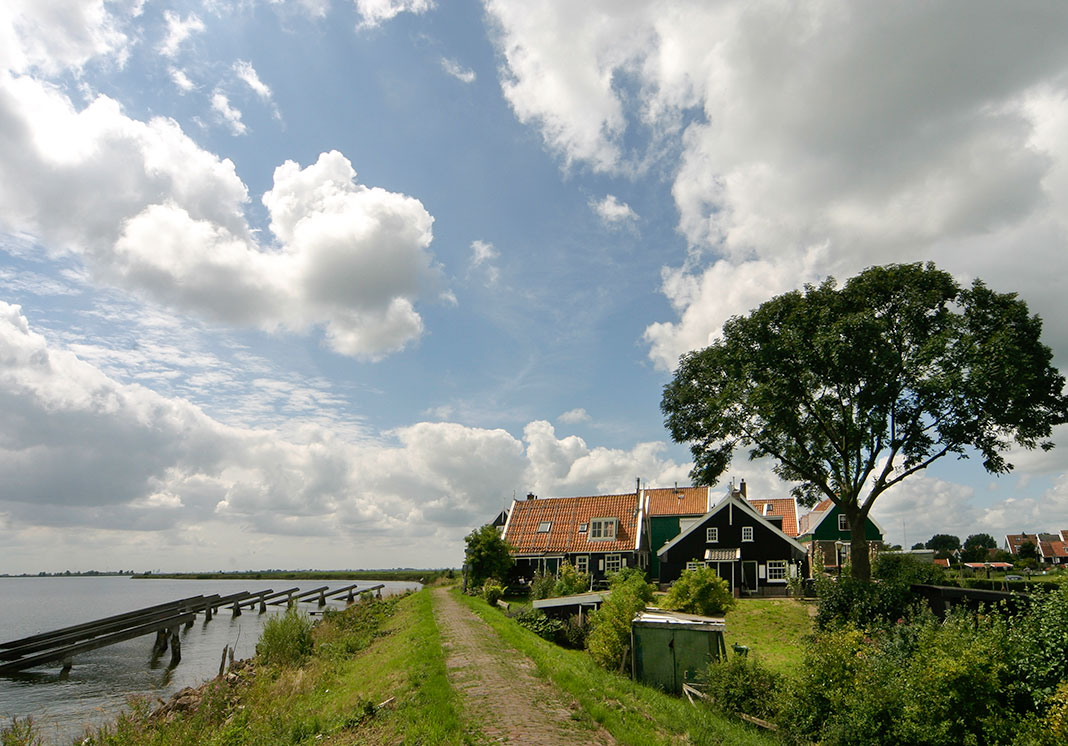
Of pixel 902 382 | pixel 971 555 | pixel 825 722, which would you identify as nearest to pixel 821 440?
pixel 902 382

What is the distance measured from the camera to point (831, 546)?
5181 centimetres

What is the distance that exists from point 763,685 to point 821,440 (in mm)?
17384

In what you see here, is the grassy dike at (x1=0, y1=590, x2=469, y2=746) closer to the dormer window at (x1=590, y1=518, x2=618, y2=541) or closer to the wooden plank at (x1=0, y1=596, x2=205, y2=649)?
the wooden plank at (x1=0, y1=596, x2=205, y2=649)

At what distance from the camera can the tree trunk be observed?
92.9ft

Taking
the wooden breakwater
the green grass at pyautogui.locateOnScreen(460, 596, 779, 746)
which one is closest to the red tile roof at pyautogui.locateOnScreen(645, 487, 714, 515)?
the wooden breakwater

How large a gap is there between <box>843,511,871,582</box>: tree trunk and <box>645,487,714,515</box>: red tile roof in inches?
1107

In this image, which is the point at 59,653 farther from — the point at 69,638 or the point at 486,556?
the point at 486,556

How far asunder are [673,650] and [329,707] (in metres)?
10.2

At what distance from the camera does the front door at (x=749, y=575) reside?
41938 millimetres

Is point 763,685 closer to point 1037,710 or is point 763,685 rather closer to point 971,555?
point 1037,710

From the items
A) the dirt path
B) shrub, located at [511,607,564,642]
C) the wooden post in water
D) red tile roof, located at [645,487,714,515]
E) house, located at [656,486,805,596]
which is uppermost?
red tile roof, located at [645,487,714,515]

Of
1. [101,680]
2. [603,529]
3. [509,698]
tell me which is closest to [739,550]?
[603,529]

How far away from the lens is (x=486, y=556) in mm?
46000

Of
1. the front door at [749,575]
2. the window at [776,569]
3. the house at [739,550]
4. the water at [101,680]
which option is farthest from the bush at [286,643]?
the window at [776,569]
